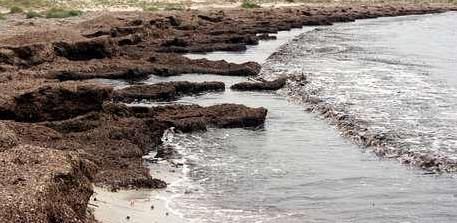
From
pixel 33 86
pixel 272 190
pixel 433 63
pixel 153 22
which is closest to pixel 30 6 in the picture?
pixel 153 22

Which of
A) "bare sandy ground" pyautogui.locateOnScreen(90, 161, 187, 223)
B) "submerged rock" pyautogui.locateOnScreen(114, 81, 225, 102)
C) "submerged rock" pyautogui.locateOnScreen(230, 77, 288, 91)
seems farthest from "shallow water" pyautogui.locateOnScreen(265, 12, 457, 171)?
"bare sandy ground" pyautogui.locateOnScreen(90, 161, 187, 223)

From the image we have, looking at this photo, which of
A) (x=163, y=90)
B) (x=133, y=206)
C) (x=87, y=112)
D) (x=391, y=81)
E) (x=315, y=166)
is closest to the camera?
(x=133, y=206)

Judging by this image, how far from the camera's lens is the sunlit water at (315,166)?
11250mm

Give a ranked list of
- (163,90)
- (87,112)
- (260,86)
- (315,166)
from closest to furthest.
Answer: (315,166)
(87,112)
(163,90)
(260,86)

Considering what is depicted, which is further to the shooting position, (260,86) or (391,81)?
(391,81)

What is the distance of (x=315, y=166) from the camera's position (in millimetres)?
14242

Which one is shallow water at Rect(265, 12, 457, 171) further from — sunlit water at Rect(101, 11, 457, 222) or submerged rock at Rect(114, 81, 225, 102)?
submerged rock at Rect(114, 81, 225, 102)

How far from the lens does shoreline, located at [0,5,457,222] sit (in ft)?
29.8

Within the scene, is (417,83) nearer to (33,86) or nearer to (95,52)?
(95,52)

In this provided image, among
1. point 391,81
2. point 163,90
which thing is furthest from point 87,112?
point 391,81

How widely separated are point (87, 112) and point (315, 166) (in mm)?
5793

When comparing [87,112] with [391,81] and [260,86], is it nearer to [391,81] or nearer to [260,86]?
[260,86]

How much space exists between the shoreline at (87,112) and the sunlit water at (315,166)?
85 centimetres

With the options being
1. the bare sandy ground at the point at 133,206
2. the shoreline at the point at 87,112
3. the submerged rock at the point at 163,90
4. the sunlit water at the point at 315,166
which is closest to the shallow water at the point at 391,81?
the sunlit water at the point at 315,166
